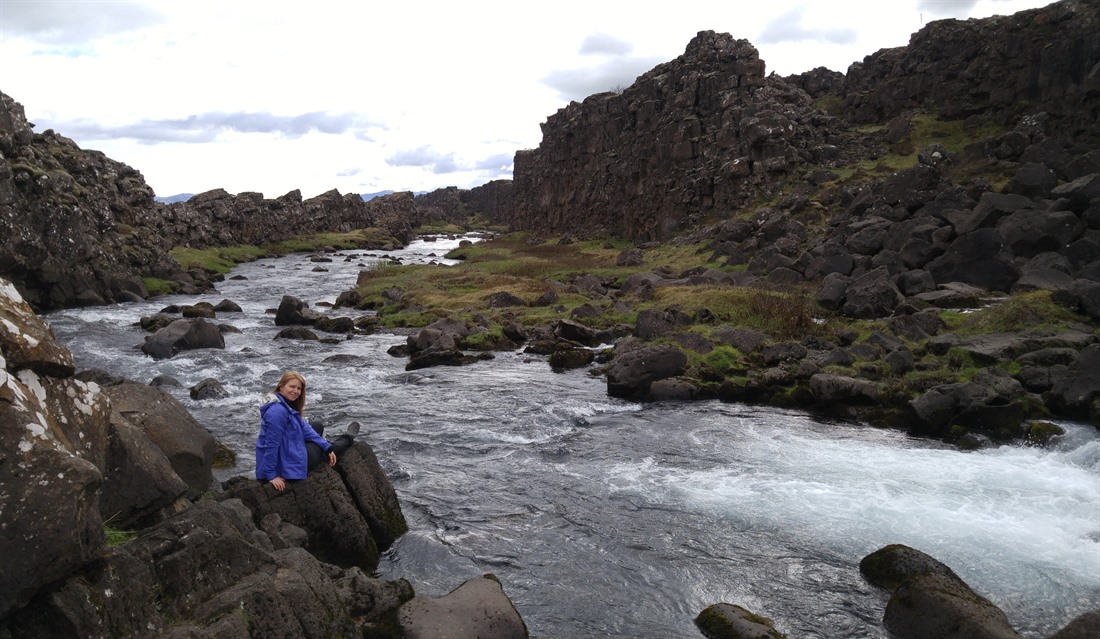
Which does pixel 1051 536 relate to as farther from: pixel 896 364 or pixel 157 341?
pixel 157 341

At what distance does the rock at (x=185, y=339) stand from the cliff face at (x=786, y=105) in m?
53.2

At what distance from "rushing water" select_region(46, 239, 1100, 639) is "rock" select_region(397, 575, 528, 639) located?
2.99 feet

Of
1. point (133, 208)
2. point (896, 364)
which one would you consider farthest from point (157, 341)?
point (133, 208)

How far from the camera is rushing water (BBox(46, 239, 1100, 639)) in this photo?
42.9 feet

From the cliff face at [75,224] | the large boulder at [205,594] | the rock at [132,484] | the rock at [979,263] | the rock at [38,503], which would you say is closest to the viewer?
the rock at [38,503]

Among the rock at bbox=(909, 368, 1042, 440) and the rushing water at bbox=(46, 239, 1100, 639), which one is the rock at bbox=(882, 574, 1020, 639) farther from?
the rock at bbox=(909, 368, 1042, 440)

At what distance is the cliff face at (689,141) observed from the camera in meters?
73.8

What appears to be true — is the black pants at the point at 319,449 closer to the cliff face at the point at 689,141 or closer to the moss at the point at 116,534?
the moss at the point at 116,534

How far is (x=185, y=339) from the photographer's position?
36.8 m

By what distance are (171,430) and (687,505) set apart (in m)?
11.7

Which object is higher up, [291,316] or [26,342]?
[26,342]

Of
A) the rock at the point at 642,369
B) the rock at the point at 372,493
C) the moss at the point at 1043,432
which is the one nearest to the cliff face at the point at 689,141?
the rock at the point at 642,369

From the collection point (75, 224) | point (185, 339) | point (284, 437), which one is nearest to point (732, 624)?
point (284, 437)

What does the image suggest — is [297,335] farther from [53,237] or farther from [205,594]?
[205,594]
